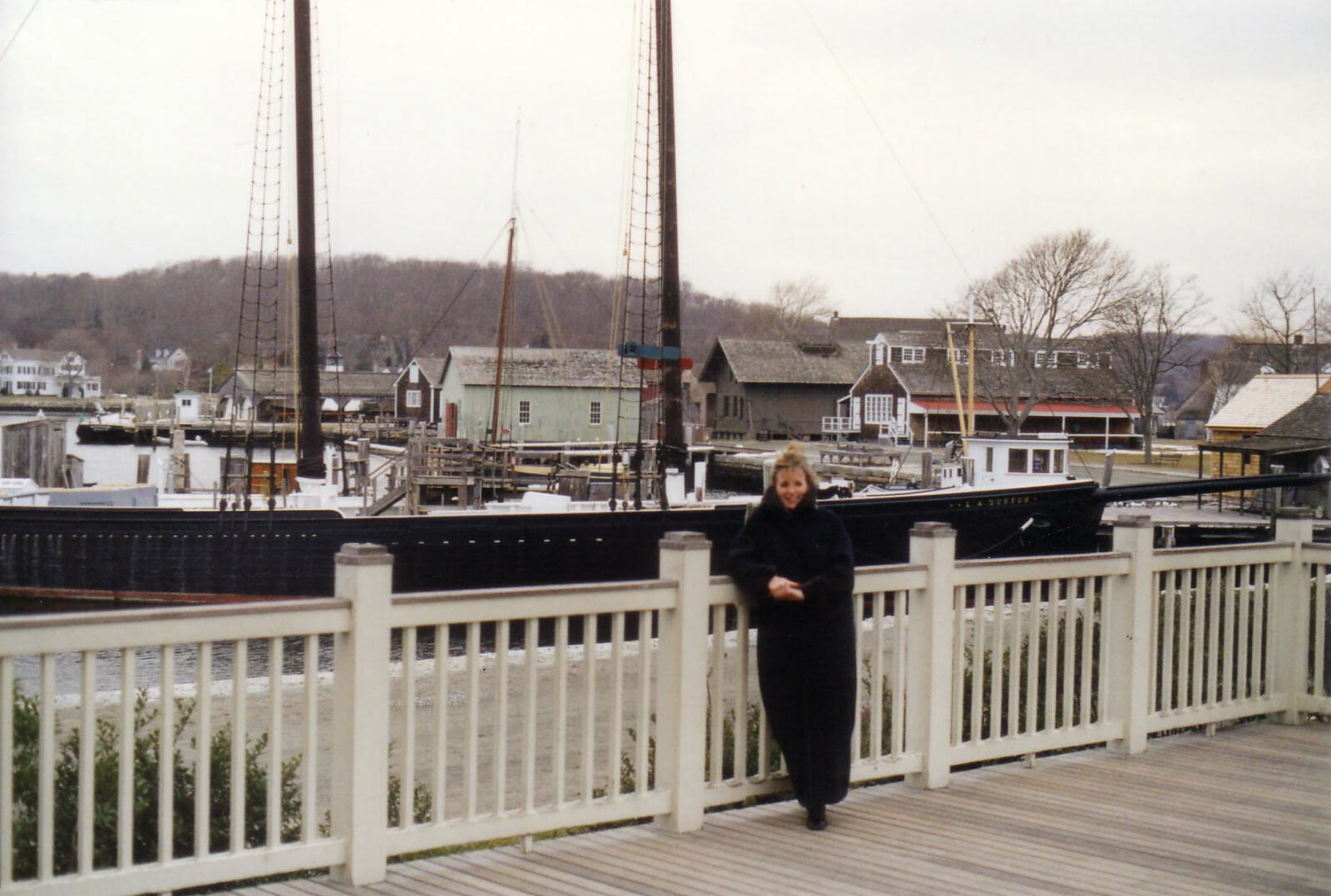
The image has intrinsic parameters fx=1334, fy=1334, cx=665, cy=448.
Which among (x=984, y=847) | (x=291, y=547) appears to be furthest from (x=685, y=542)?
(x=291, y=547)

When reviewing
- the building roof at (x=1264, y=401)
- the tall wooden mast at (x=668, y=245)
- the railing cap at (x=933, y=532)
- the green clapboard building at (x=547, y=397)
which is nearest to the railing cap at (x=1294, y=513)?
the railing cap at (x=933, y=532)

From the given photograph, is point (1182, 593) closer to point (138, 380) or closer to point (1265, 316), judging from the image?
point (138, 380)

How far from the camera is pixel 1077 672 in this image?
10.4 metres

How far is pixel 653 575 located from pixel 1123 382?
42134 millimetres

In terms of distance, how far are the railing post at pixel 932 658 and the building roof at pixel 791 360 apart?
64740 millimetres

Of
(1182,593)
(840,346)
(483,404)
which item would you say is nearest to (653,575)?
(1182,593)

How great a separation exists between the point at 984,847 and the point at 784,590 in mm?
1168

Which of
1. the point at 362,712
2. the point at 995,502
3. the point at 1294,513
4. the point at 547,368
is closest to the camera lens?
the point at 362,712

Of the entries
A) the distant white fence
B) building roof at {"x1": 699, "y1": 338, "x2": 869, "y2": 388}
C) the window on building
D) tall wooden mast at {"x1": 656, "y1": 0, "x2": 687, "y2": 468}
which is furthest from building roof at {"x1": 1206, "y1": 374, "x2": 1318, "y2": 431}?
the distant white fence

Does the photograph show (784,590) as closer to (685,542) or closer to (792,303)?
(685,542)

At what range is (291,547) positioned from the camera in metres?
24.4

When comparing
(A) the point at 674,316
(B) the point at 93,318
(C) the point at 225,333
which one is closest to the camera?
(B) the point at 93,318

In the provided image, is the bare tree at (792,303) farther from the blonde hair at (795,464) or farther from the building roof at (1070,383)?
the blonde hair at (795,464)

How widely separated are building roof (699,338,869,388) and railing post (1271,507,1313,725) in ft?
207
